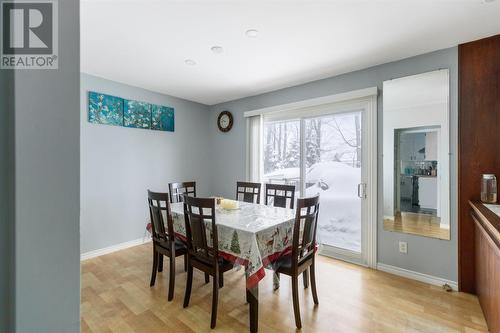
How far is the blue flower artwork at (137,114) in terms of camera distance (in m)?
3.60

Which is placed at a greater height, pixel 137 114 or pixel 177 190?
pixel 137 114

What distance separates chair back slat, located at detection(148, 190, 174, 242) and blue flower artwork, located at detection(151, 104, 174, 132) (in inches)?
77.3

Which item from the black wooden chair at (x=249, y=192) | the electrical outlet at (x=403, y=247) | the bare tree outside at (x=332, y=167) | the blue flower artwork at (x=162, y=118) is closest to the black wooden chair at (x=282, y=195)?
the black wooden chair at (x=249, y=192)

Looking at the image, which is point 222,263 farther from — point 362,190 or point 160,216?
point 362,190

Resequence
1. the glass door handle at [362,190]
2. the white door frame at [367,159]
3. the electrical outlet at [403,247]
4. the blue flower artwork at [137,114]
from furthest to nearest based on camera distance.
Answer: the blue flower artwork at [137,114] < the glass door handle at [362,190] < the white door frame at [367,159] < the electrical outlet at [403,247]

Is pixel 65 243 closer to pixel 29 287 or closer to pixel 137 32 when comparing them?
pixel 29 287

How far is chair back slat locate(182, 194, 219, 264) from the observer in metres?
1.92

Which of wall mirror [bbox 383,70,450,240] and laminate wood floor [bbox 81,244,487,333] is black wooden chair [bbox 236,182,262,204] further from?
wall mirror [bbox 383,70,450,240]

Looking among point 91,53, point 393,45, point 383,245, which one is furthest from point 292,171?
point 91,53

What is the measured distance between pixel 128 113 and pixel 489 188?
442cm

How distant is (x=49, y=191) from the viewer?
2.09 feet

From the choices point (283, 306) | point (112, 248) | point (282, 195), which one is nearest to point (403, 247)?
point (282, 195)

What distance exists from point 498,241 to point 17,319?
7.06ft

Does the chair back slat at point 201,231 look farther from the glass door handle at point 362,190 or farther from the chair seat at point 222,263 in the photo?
the glass door handle at point 362,190
